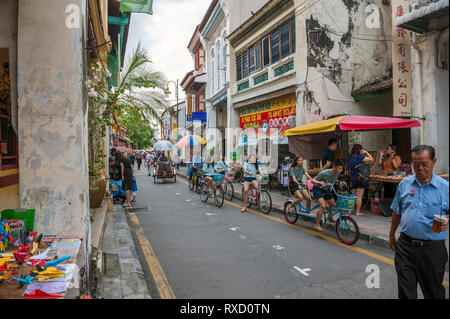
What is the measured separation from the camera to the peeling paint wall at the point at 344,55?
11.6 m

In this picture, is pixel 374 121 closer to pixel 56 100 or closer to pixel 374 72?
pixel 374 72

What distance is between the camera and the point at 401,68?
820 centimetres

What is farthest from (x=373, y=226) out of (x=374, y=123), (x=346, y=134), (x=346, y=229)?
(x=346, y=134)

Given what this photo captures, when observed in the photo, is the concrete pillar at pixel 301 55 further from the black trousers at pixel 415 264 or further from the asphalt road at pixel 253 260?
the black trousers at pixel 415 264

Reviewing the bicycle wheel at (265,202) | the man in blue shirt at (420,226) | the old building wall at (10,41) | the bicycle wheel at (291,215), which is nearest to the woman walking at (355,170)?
the bicycle wheel at (291,215)

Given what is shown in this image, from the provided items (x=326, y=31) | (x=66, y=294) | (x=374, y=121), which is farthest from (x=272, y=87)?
(x=66, y=294)

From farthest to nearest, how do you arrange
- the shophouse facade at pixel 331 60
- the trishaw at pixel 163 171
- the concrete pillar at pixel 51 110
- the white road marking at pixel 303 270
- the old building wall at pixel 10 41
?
the trishaw at pixel 163 171
the shophouse facade at pixel 331 60
the white road marking at pixel 303 270
the old building wall at pixel 10 41
the concrete pillar at pixel 51 110

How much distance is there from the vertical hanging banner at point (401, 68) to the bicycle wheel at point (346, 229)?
3.75 m

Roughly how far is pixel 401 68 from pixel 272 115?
6750mm

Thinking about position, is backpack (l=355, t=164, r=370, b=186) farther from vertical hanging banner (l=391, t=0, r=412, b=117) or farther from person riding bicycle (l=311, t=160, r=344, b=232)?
person riding bicycle (l=311, t=160, r=344, b=232)

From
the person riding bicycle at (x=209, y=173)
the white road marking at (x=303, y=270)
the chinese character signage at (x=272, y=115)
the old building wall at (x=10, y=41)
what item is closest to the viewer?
the old building wall at (x=10, y=41)

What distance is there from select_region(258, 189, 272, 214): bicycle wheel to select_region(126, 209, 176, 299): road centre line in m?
3.53

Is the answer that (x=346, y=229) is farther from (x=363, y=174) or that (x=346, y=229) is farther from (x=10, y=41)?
(x=10, y=41)

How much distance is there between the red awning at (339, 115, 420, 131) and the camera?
7531mm
